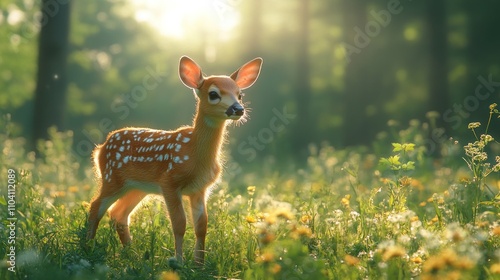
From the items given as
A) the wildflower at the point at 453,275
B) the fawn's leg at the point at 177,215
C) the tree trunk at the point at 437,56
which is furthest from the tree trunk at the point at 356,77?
the wildflower at the point at 453,275

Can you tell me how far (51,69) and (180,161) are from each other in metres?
9.04

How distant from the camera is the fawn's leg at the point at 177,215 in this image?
5.64 metres

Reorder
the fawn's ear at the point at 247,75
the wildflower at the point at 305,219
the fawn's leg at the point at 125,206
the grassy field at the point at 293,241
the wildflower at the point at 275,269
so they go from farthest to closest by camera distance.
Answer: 1. the fawn's leg at the point at 125,206
2. the fawn's ear at the point at 247,75
3. the wildflower at the point at 305,219
4. the grassy field at the point at 293,241
5. the wildflower at the point at 275,269

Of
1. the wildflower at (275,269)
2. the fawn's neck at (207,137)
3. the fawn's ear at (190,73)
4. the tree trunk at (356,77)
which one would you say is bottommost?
the wildflower at (275,269)

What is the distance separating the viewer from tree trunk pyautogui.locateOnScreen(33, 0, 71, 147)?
13.7m

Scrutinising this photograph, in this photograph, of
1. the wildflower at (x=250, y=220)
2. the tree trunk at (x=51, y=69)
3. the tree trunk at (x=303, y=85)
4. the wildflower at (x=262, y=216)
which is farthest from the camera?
the tree trunk at (x=303, y=85)

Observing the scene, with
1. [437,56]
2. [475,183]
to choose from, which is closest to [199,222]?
[475,183]

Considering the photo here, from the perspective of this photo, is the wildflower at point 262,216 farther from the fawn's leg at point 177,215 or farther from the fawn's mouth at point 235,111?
the fawn's mouth at point 235,111

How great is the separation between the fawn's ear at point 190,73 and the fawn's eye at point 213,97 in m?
0.27

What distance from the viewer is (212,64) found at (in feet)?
109

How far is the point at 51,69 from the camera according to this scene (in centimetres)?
1409

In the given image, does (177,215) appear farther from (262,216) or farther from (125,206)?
(125,206)

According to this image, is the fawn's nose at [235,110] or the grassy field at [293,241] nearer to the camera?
the grassy field at [293,241]

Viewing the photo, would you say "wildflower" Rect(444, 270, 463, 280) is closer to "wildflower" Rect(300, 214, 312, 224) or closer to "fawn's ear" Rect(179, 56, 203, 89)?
"wildflower" Rect(300, 214, 312, 224)
